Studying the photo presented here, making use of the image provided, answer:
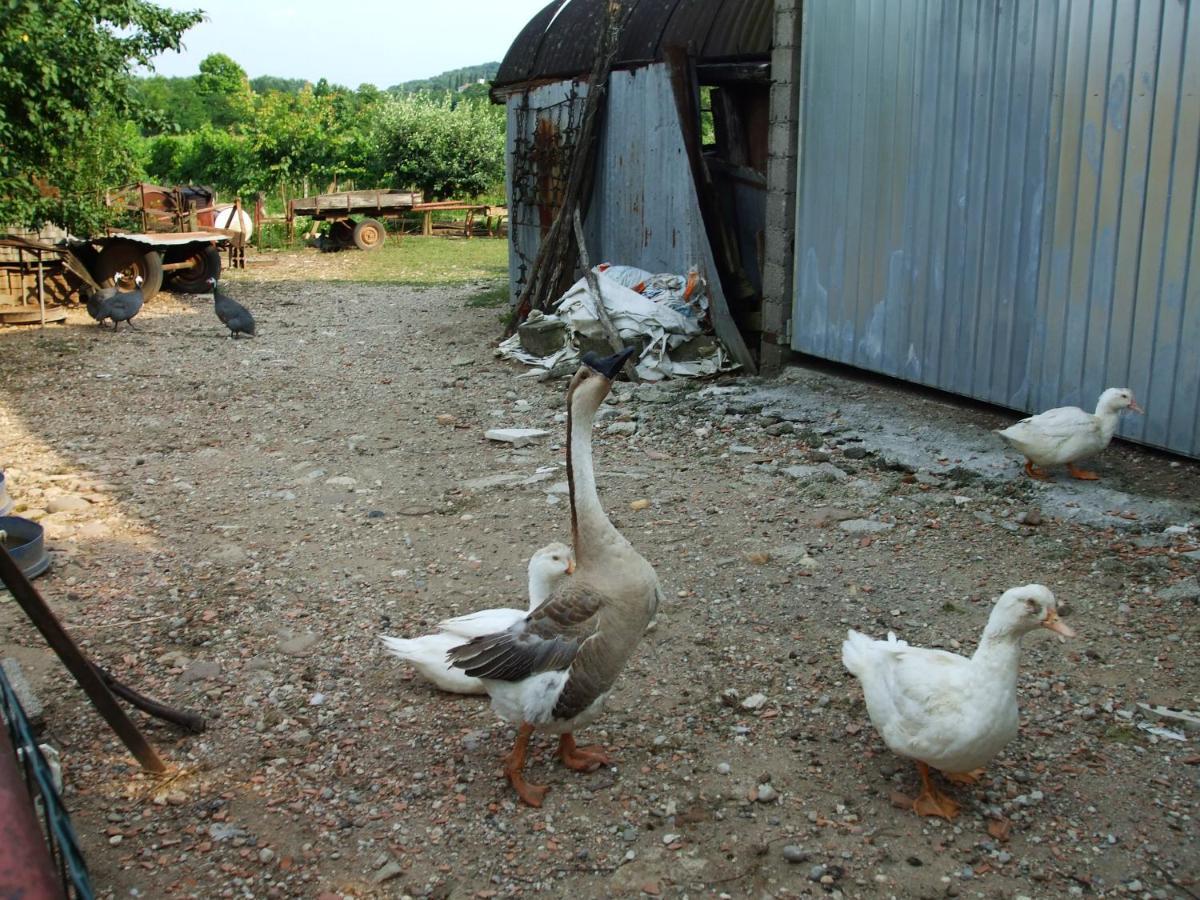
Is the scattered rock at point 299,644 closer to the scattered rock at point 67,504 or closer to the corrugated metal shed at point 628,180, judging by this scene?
the scattered rock at point 67,504

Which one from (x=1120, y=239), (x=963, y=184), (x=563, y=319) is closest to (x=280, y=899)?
(x=1120, y=239)

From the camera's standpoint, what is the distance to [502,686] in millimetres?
3631

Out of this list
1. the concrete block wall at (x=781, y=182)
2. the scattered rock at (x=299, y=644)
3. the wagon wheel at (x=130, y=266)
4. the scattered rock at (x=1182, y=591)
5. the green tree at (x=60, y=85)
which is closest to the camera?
the scattered rock at (x=299, y=644)

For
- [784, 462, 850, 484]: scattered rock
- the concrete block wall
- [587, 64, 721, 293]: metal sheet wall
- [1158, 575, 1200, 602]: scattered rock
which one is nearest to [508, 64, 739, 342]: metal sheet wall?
[587, 64, 721, 293]: metal sheet wall

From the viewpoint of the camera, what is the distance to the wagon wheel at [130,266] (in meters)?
15.5

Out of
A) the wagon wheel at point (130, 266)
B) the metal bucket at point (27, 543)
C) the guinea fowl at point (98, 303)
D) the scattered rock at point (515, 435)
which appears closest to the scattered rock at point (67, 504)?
the metal bucket at point (27, 543)

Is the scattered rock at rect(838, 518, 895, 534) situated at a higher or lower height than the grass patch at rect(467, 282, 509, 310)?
lower

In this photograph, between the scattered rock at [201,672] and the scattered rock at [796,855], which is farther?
the scattered rock at [201,672]

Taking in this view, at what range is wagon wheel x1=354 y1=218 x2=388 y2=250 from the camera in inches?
948

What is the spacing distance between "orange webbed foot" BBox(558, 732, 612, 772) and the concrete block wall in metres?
6.20

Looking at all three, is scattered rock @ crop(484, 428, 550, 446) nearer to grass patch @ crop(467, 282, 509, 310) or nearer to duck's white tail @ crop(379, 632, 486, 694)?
duck's white tail @ crop(379, 632, 486, 694)

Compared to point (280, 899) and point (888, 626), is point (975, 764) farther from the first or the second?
point (280, 899)

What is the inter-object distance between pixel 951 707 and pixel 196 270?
16.6m

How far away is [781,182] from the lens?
9.33 metres
